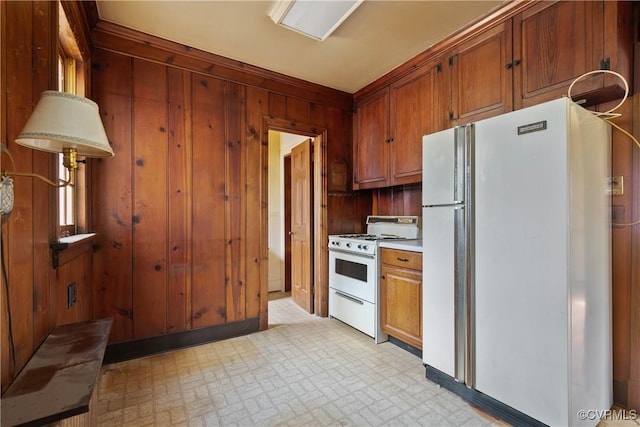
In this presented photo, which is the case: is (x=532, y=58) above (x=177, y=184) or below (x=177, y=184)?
above

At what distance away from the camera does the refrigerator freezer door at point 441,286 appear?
191 cm

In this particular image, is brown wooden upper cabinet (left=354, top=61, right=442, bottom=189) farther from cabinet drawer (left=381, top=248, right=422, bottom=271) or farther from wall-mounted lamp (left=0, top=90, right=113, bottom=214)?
wall-mounted lamp (left=0, top=90, right=113, bottom=214)

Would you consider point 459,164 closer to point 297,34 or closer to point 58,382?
point 297,34

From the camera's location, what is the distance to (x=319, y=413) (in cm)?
178

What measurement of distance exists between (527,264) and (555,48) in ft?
4.62

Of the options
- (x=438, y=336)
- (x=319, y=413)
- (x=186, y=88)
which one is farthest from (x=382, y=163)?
(x=319, y=413)


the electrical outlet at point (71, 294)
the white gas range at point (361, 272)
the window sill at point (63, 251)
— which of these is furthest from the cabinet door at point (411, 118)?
the electrical outlet at point (71, 294)

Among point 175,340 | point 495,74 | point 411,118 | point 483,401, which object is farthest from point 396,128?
point 175,340

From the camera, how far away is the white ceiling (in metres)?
2.06

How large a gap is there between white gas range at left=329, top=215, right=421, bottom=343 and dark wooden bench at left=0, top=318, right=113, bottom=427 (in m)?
2.10

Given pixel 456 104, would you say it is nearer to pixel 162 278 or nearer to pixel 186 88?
pixel 186 88

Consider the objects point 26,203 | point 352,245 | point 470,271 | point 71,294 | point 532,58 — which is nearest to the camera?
point 26,203

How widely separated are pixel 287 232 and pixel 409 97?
2.71 m

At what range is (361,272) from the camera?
9.60 feet
